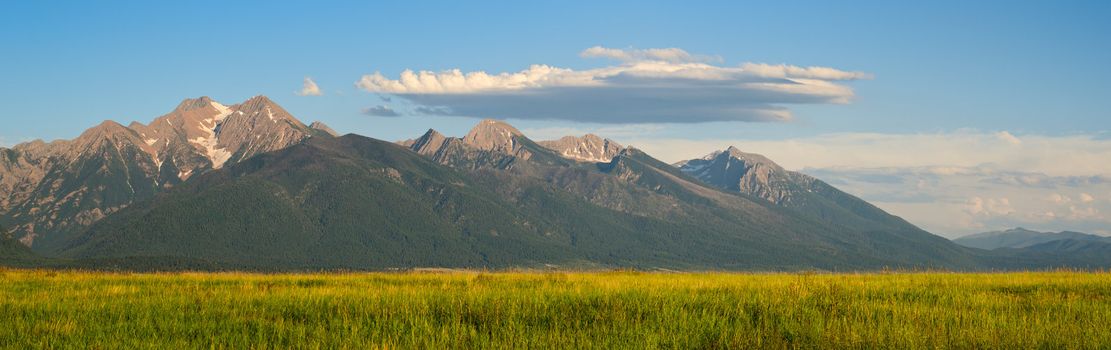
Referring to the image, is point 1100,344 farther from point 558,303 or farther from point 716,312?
point 558,303

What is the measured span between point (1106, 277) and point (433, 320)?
2447cm

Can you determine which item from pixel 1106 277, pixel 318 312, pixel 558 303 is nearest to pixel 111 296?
pixel 318 312

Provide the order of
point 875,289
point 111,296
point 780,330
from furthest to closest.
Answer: point 875,289
point 111,296
point 780,330

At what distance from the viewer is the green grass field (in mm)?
19812

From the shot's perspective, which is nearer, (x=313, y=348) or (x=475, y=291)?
(x=313, y=348)

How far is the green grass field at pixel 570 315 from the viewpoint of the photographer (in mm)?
19812

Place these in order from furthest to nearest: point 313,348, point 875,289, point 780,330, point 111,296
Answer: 1. point 875,289
2. point 111,296
3. point 780,330
4. point 313,348

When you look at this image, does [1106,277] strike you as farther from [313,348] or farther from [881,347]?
[313,348]

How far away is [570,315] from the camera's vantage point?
2358 cm

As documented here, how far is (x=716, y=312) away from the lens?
78.3 feet

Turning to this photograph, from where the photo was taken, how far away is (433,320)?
22.5m

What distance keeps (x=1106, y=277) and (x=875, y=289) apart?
32.8 ft

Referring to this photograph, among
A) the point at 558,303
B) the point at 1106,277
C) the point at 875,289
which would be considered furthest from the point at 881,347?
the point at 1106,277

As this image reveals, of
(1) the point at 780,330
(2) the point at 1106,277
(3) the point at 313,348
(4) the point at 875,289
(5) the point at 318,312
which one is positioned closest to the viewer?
(3) the point at 313,348
